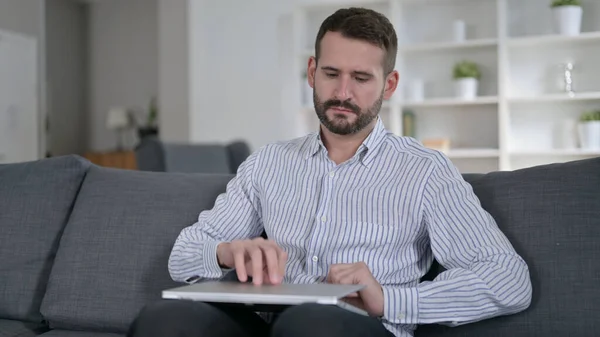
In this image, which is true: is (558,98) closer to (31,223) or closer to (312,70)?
(312,70)

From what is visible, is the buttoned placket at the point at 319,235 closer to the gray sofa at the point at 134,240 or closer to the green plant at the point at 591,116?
the gray sofa at the point at 134,240

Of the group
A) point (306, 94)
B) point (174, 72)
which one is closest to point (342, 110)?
point (306, 94)

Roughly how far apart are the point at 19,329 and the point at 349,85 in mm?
998

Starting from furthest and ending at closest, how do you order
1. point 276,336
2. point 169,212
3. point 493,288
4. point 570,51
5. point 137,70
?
point 137,70
point 570,51
point 169,212
point 493,288
point 276,336

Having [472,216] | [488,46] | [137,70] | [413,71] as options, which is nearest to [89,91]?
[137,70]

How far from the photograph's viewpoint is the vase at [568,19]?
16.4 feet

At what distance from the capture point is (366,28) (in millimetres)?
1675

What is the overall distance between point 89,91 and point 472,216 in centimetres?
746

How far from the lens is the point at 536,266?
158 cm

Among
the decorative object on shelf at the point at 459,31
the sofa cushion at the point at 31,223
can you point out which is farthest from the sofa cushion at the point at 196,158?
the decorative object on shelf at the point at 459,31

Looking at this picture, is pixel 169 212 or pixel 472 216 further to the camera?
pixel 169 212

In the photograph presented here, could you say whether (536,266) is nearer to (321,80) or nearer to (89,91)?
(321,80)

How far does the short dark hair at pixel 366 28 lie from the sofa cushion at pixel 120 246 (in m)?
0.50

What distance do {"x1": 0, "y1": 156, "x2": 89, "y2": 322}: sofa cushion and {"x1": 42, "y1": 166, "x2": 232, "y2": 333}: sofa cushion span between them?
0.07m
